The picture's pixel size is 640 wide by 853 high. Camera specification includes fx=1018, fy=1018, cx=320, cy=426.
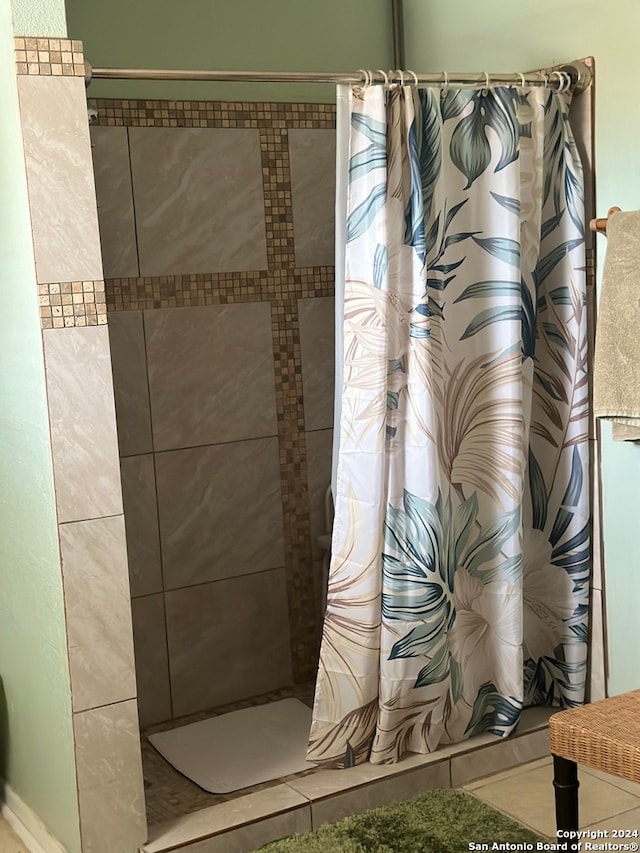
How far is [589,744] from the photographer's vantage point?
6.32 ft

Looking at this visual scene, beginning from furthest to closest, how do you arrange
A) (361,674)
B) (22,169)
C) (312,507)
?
(312,507), (361,674), (22,169)

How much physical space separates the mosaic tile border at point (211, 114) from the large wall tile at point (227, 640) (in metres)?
1.37

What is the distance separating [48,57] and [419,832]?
1.86 m

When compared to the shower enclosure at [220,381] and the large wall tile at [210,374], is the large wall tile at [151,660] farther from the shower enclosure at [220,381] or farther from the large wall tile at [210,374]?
the large wall tile at [210,374]

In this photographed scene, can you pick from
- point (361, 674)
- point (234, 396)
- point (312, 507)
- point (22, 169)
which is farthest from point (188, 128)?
point (361, 674)

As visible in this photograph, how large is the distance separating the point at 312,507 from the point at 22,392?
124cm

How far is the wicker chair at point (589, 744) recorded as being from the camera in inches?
74.2

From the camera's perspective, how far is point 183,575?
10.0 ft

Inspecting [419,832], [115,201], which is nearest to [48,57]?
[115,201]

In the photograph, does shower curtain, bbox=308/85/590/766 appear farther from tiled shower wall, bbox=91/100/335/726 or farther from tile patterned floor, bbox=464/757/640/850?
tiled shower wall, bbox=91/100/335/726

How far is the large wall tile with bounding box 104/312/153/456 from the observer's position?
2.91 metres

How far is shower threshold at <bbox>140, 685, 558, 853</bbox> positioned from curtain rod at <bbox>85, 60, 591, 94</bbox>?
1631mm

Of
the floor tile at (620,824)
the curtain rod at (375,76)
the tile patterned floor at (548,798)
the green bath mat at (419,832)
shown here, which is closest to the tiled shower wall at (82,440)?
the curtain rod at (375,76)

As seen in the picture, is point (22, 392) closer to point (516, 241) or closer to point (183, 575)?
point (183, 575)
